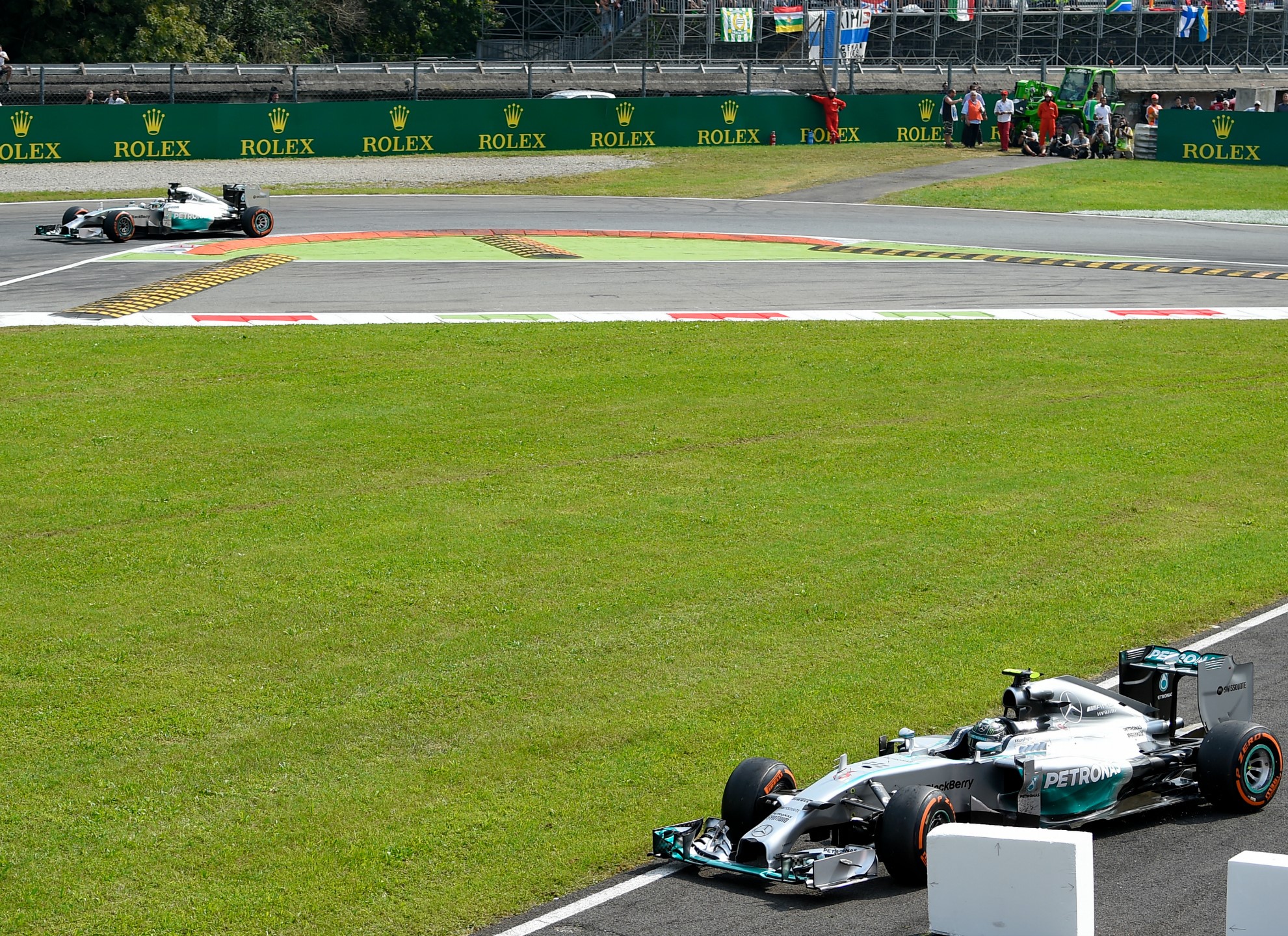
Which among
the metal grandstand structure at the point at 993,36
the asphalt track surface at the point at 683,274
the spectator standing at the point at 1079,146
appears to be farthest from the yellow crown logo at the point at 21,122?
the metal grandstand structure at the point at 993,36

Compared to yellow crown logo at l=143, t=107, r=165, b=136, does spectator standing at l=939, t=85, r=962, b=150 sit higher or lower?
higher

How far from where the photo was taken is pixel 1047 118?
51500mm

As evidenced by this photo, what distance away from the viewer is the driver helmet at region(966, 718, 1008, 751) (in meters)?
8.41

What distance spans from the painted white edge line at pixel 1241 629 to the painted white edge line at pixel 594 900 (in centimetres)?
501

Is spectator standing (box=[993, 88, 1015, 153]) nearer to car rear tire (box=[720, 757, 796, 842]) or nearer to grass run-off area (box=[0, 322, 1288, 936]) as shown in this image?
grass run-off area (box=[0, 322, 1288, 936])

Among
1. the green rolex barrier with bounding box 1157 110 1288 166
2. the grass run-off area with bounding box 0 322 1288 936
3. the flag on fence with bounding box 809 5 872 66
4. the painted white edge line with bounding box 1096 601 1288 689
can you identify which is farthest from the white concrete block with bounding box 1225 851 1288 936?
the flag on fence with bounding box 809 5 872 66

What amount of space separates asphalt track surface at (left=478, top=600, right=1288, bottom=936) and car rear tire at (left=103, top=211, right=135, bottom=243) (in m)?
27.1

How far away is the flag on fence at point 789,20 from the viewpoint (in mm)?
72750

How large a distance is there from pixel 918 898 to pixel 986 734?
3.84 ft

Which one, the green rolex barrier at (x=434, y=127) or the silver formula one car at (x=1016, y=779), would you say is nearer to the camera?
the silver formula one car at (x=1016, y=779)

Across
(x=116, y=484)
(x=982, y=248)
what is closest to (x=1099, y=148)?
(x=982, y=248)

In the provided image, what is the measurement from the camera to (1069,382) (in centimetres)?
2119

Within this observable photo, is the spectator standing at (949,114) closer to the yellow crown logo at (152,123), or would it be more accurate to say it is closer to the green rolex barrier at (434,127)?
the green rolex barrier at (434,127)

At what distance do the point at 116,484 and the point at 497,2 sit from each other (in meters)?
75.1
